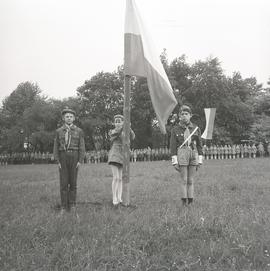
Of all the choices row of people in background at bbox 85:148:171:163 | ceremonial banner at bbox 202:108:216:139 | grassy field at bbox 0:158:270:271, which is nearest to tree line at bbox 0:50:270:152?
row of people in background at bbox 85:148:171:163

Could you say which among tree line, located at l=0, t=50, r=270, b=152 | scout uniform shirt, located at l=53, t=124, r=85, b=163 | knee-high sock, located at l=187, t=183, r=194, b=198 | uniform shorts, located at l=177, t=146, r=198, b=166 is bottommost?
knee-high sock, located at l=187, t=183, r=194, b=198

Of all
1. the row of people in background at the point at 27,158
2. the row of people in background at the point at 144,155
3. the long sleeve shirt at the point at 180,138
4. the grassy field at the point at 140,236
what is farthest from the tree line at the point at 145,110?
the grassy field at the point at 140,236

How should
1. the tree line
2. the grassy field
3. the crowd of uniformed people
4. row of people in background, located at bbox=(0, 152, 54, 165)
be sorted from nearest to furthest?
1. the grassy field
2. the crowd of uniformed people
3. row of people in background, located at bbox=(0, 152, 54, 165)
4. the tree line

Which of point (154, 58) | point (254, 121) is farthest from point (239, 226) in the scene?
point (254, 121)

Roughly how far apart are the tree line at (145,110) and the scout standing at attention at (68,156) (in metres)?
39.7

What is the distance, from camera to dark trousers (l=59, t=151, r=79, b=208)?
773 centimetres

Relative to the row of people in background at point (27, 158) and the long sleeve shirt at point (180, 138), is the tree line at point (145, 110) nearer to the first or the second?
the row of people in background at point (27, 158)

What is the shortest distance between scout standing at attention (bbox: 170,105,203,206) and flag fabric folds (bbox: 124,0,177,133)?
2.12ft

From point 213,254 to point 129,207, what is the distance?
10.2 feet

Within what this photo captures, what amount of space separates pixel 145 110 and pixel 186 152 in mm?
40623

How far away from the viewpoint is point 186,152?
25.6ft

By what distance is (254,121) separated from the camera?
169ft

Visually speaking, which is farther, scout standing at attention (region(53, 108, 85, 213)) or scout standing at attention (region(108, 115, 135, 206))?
scout standing at attention (region(108, 115, 135, 206))

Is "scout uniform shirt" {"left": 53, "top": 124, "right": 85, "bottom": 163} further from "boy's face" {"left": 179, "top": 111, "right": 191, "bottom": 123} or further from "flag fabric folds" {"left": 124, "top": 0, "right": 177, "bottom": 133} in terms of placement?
"boy's face" {"left": 179, "top": 111, "right": 191, "bottom": 123}
